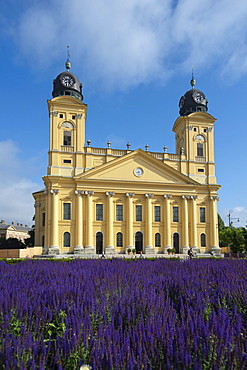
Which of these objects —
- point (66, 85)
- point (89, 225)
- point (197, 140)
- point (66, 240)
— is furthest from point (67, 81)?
point (66, 240)

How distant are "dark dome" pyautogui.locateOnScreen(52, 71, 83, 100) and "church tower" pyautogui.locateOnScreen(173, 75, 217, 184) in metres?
16.4

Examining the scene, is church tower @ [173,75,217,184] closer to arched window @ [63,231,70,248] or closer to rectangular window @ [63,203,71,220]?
rectangular window @ [63,203,71,220]

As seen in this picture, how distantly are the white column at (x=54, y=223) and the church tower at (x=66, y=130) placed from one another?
2.85 metres

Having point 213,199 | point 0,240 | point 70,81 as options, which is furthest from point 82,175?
point 0,240

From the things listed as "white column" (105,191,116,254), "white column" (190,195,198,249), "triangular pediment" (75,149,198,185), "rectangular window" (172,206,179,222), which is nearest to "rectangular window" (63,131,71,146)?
"triangular pediment" (75,149,198,185)

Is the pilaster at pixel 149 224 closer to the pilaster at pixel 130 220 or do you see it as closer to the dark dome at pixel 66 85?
the pilaster at pixel 130 220

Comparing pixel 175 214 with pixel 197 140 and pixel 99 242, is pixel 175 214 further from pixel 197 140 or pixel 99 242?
pixel 197 140

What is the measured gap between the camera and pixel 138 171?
43.8 m

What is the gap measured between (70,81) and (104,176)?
14.9 meters

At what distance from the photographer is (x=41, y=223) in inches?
1722

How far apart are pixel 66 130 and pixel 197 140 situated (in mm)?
19723

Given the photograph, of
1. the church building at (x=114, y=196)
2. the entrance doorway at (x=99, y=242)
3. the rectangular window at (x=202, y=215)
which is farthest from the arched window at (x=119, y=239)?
the rectangular window at (x=202, y=215)

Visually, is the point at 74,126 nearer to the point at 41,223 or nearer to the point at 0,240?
the point at 41,223

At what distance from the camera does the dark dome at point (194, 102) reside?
4950cm
